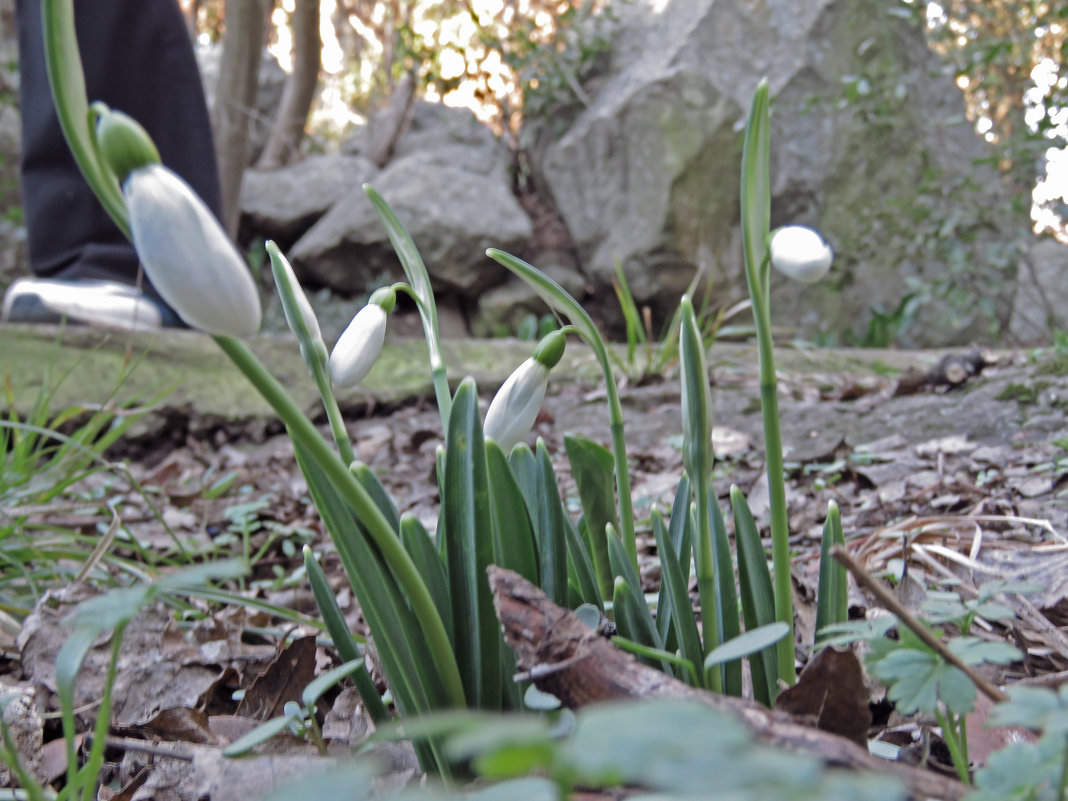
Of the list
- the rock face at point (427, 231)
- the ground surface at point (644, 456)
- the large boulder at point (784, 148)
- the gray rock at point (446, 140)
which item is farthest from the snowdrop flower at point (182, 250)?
the gray rock at point (446, 140)

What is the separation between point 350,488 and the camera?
513mm

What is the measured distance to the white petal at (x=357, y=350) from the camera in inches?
29.1

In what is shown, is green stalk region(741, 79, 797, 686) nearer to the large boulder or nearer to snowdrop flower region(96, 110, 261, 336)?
snowdrop flower region(96, 110, 261, 336)

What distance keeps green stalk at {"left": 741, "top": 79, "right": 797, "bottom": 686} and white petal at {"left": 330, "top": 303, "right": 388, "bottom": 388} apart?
33 cm

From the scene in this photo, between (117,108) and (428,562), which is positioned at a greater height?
(117,108)

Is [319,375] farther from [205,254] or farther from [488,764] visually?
[488,764]

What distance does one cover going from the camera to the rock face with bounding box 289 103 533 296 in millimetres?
6117

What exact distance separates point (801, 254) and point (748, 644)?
11.3 inches

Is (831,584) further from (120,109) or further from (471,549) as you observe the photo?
(120,109)

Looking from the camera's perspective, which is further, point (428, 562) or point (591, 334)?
point (591, 334)

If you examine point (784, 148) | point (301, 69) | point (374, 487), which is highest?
point (301, 69)

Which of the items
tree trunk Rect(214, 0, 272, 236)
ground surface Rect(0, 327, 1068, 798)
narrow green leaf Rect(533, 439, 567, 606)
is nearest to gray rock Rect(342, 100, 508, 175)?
tree trunk Rect(214, 0, 272, 236)

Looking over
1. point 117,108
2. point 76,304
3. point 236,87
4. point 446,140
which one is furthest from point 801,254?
point 446,140

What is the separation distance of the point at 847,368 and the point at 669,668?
295 centimetres
